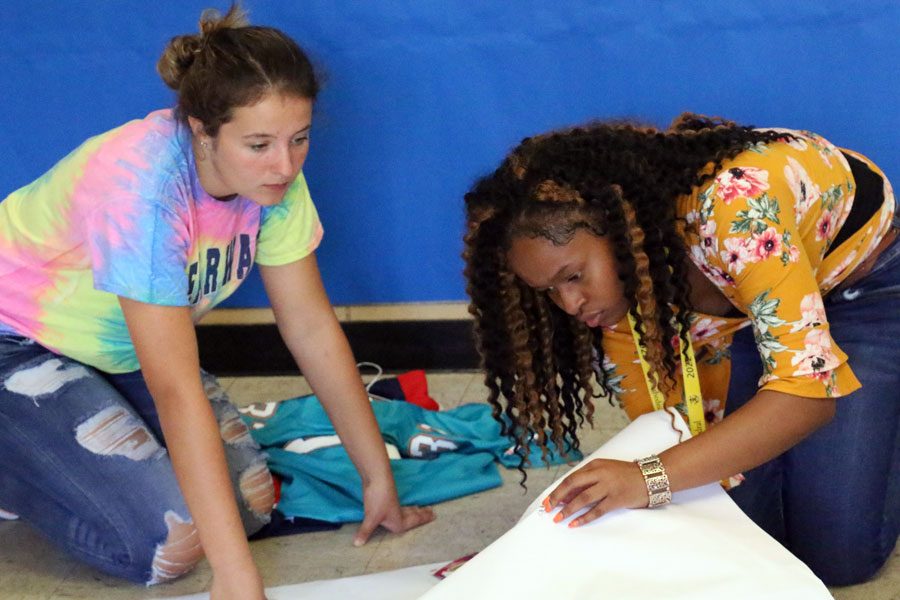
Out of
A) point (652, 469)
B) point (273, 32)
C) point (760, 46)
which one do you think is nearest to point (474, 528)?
point (652, 469)

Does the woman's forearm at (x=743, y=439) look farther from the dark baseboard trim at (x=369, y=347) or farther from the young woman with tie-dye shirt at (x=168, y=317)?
→ the dark baseboard trim at (x=369, y=347)

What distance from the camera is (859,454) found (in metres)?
1.75

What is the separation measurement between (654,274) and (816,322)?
0.21 m

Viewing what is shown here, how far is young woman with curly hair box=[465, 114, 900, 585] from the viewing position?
4.83 feet

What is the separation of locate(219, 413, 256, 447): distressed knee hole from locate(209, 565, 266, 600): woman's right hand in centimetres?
47

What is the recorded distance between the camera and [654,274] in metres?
1.53

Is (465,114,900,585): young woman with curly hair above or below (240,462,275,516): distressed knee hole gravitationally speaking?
above

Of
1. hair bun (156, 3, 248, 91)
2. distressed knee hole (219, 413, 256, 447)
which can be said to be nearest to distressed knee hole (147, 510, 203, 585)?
distressed knee hole (219, 413, 256, 447)

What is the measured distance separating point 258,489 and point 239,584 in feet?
1.36

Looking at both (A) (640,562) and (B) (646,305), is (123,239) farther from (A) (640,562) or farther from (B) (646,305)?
(A) (640,562)

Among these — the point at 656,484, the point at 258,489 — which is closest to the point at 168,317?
the point at 258,489

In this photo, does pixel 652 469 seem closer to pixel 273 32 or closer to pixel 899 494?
pixel 899 494

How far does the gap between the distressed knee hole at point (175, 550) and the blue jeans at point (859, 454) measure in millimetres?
857

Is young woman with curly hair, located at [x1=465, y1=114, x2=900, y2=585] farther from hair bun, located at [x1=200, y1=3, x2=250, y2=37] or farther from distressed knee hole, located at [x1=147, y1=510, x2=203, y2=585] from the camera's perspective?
distressed knee hole, located at [x1=147, y1=510, x2=203, y2=585]
